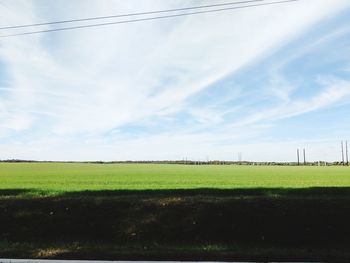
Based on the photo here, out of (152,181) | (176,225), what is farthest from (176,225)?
(152,181)

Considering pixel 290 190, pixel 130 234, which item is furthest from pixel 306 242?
pixel 290 190

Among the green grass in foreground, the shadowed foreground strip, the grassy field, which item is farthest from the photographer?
the green grass in foreground

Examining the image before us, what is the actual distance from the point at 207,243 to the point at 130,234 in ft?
8.44

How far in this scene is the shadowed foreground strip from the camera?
13.6 meters

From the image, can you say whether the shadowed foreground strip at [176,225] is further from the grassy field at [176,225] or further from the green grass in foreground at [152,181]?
the green grass in foreground at [152,181]

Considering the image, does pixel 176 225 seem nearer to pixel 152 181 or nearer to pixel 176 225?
pixel 176 225

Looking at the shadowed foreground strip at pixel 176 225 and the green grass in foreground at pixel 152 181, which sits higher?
the green grass in foreground at pixel 152 181

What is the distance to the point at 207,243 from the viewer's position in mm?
14258

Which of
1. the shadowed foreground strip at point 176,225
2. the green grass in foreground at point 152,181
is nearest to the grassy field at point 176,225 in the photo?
the shadowed foreground strip at point 176,225

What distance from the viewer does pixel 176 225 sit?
1536cm

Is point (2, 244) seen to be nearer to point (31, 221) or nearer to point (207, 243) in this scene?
point (31, 221)

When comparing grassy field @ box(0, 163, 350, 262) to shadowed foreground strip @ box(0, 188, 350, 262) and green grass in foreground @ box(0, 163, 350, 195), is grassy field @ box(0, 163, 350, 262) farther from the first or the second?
green grass in foreground @ box(0, 163, 350, 195)

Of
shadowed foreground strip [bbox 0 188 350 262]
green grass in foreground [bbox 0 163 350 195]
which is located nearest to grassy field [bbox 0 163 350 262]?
shadowed foreground strip [bbox 0 188 350 262]

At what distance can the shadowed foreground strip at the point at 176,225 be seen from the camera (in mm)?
13633
